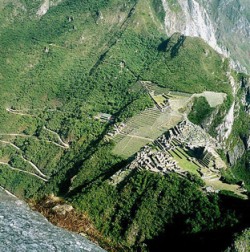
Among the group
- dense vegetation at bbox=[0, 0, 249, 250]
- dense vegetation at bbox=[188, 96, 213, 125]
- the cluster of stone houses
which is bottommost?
dense vegetation at bbox=[188, 96, 213, 125]

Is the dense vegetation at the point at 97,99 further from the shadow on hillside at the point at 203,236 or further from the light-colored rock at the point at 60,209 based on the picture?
the light-colored rock at the point at 60,209

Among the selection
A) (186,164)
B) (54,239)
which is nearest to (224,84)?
(186,164)

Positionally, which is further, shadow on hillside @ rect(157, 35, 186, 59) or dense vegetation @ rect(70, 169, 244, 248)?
shadow on hillside @ rect(157, 35, 186, 59)

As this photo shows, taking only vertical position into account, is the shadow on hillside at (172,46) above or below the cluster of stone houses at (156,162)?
below

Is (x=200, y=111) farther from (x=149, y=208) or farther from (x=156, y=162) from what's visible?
(x=149, y=208)

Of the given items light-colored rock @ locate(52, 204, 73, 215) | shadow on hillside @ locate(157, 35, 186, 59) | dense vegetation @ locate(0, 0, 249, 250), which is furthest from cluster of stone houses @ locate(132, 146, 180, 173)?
shadow on hillside @ locate(157, 35, 186, 59)

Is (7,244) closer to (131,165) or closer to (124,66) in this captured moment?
(131,165)

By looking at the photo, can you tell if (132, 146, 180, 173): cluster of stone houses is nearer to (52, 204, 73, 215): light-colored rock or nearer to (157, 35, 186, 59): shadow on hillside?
(52, 204, 73, 215): light-colored rock

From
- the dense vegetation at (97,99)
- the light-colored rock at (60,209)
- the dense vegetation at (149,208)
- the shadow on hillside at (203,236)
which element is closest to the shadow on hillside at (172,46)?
the dense vegetation at (97,99)

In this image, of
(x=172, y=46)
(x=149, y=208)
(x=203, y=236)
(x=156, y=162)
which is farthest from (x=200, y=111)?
(x=203, y=236)
